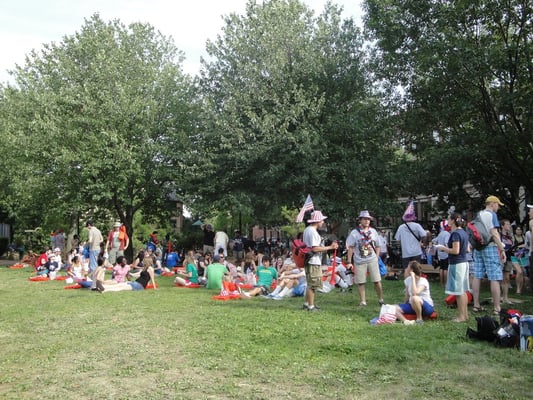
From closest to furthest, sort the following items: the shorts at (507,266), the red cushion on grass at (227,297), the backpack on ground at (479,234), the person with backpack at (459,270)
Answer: the person with backpack at (459,270)
the backpack on ground at (479,234)
the shorts at (507,266)
the red cushion on grass at (227,297)

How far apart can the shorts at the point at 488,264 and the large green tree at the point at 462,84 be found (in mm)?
10830

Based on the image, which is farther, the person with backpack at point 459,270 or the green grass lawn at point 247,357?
the person with backpack at point 459,270

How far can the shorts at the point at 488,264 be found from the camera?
30.2ft

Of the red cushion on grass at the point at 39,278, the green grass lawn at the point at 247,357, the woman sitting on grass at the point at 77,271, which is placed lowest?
the green grass lawn at the point at 247,357

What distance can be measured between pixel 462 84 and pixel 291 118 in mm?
7378

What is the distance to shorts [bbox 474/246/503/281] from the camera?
9212 mm

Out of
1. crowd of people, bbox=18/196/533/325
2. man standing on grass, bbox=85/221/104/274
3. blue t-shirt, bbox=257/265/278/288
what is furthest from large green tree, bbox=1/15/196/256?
blue t-shirt, bbox=257/265/278/288

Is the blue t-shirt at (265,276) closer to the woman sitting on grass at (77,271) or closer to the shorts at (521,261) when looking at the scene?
the shorts at (521,261)

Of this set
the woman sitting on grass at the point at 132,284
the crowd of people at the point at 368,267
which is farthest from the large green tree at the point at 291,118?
the woman sitting on grass at the point at 132,284

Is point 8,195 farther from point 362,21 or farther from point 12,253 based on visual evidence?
point 362,21

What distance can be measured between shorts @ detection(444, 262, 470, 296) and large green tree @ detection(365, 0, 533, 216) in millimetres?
11946

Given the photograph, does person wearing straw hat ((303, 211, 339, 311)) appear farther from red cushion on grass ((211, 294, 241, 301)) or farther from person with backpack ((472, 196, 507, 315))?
red cushion on grass ((211, 294, 241, 301))

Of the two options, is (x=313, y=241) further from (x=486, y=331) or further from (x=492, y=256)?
(x=486, y=331)

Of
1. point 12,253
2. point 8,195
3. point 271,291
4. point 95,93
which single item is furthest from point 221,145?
point 12,253
